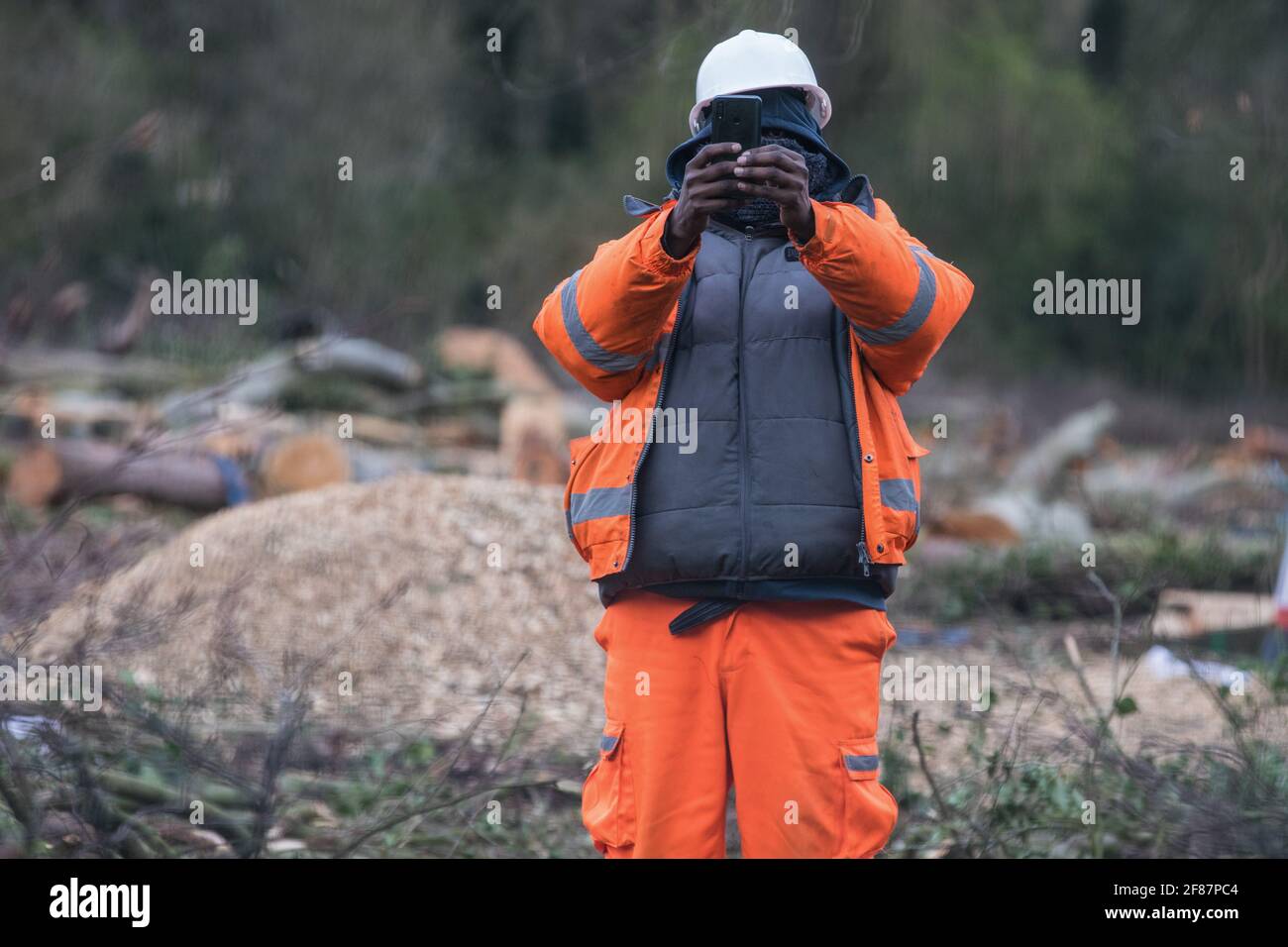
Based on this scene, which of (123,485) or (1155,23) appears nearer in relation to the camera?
(123,485)

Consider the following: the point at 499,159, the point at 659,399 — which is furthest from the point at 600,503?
the point at 499,159

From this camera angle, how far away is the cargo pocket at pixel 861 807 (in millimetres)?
2799

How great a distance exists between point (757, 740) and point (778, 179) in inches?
43.5

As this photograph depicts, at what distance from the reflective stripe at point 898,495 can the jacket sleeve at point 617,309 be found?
0.56 meters

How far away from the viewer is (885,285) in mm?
2697

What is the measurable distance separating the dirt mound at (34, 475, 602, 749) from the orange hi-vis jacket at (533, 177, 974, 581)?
2.17m

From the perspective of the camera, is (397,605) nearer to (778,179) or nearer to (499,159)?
(778,179)

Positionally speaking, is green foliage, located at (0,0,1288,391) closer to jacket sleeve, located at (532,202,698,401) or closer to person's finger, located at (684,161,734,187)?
jacket sleeve, located at (532,202,698,401)

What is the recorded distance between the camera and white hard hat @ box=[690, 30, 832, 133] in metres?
2.94
